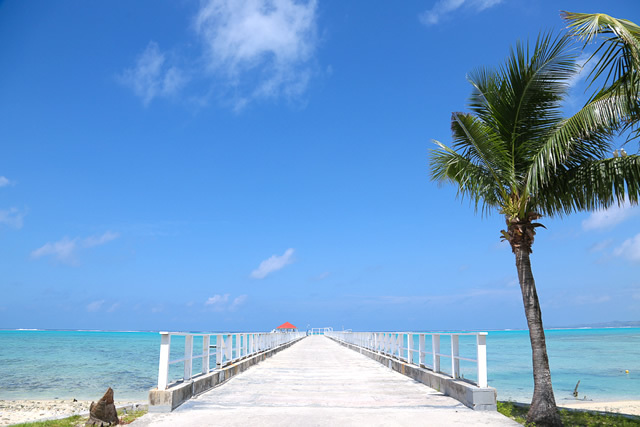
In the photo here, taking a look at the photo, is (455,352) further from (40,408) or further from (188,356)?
(40,408)

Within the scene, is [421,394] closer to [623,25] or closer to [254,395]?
[254,395]

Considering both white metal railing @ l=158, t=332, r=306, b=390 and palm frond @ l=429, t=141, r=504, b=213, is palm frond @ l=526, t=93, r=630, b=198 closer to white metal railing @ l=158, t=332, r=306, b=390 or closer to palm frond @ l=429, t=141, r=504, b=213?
palm frond @ l=429, t=141, r=504, b=213

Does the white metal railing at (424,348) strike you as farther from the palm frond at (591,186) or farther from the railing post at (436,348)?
the palm frond at (591,186)

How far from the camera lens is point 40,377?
3050cm

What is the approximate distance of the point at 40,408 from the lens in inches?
699

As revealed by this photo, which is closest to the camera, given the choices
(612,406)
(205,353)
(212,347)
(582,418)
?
A: (205,353)

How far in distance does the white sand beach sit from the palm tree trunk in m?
10.9

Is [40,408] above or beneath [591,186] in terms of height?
beneath

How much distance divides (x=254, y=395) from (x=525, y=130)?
7.58 m

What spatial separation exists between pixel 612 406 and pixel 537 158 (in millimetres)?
15528

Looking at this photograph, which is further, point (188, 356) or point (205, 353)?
point (205, 353)

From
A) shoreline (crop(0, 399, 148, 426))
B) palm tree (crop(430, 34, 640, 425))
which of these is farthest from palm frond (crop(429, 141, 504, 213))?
shoreline (crop(0, 399, 148, 426))

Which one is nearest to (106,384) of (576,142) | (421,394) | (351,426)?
(421,394)

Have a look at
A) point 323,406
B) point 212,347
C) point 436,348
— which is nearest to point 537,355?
point 436,348
